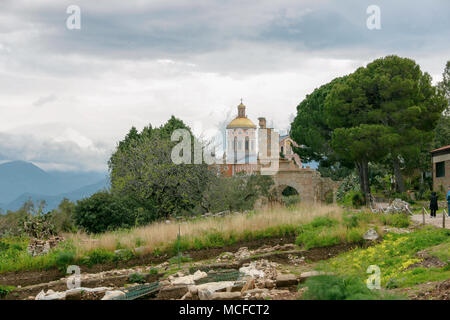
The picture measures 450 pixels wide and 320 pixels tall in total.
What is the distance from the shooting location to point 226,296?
7.36m

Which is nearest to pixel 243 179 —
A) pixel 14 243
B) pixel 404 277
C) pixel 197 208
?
pixel 197 208

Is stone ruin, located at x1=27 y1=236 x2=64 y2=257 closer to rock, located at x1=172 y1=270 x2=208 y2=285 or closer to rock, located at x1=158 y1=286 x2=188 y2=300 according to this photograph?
rock, located at x1=172 y1=270 x2=208 y2=285

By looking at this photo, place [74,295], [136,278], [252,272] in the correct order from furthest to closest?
1. [136,278]
2. [252,272]
3. [74,295]

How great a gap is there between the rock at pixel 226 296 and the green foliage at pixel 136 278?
3498 mm

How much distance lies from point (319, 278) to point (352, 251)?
6699 millimetres

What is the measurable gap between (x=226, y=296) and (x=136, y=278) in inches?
148

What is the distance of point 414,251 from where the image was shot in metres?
10.9

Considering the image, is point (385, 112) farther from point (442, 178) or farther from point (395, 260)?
point (395, 260)

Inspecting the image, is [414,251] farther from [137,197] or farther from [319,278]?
[137,197]

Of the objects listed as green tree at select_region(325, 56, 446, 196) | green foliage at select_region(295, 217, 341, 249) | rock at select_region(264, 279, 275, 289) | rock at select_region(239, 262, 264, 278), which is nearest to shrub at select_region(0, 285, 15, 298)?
rock at select_region(239, 262, 264, 278)

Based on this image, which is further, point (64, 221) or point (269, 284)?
point (64, 221)

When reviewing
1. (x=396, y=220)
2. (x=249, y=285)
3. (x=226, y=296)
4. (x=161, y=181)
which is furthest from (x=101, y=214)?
(x=226, y=296)

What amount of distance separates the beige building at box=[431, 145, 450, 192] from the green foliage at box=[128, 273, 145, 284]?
22.8 m

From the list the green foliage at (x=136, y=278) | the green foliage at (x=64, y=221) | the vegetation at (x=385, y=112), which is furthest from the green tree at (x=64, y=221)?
the vegetation at (x=385, y=112)
